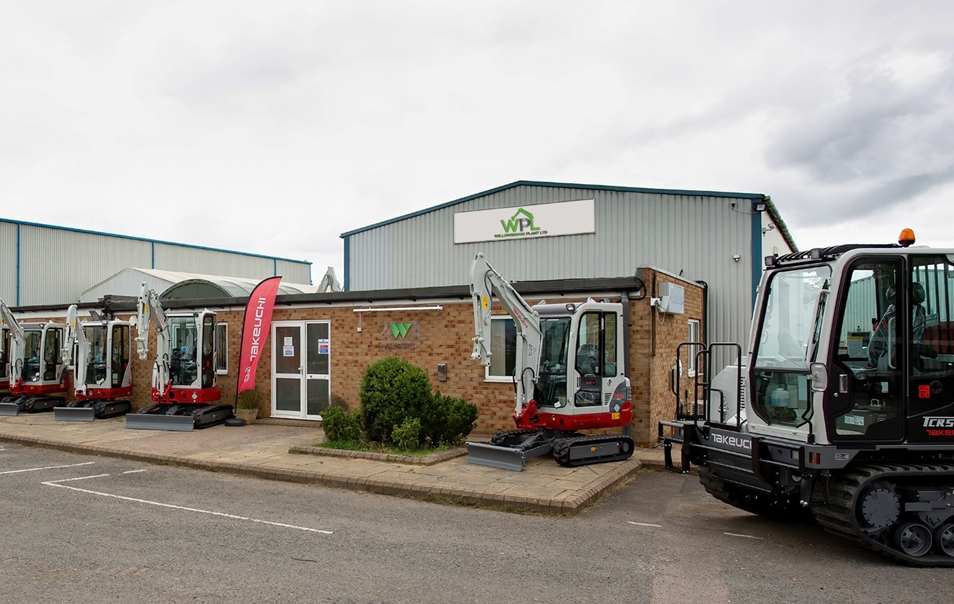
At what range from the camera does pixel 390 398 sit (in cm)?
1135

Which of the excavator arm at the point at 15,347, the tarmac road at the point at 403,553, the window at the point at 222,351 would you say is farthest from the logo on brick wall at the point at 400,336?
the excavator arm at the point at 15,347

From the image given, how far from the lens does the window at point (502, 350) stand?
42.4ft

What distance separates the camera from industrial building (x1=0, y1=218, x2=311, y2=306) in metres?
29.0

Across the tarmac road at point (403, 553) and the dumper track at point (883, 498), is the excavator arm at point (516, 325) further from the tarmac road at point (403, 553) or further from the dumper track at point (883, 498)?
the dumper track at point (883, 498)

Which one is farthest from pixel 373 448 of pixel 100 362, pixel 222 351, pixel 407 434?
pixel 100 362

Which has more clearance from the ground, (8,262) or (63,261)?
(63,261)

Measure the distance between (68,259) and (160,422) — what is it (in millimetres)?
20551

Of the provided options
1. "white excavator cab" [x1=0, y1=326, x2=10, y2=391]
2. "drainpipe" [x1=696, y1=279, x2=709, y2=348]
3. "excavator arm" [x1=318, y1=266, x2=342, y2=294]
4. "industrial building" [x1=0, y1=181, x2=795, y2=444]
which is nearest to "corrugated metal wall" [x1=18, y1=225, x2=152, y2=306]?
"industrial building" [x1=0, y1=181, x2=795, y2=444]

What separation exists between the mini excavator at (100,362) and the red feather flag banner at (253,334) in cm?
372

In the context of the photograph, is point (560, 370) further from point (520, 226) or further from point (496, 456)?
point (520, 226)

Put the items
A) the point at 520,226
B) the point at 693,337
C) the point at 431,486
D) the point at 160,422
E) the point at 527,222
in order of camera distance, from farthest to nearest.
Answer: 1. the point at 520,226
2. the point at 527,222
3. the point at 693,337
4. the point at 160,422
5. the point at 431,486

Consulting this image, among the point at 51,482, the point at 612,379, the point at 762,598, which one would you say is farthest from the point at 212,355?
the point at 762,598

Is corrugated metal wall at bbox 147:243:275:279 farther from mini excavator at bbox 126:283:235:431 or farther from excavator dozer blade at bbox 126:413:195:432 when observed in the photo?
excavator dozer blade at bbox 126:413:195:432

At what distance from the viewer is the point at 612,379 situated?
10547mm
